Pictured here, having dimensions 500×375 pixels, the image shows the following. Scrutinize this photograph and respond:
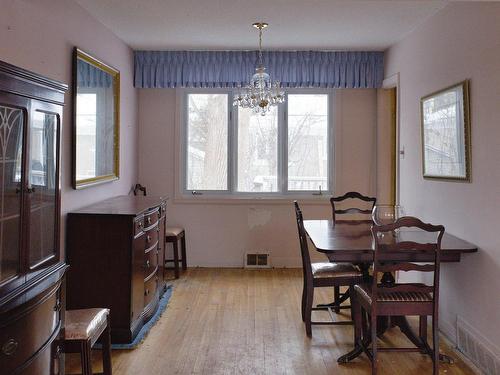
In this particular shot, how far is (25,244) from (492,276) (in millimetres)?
2659

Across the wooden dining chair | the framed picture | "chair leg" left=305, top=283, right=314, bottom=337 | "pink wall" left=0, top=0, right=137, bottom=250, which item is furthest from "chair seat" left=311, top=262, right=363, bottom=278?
"pink wall" left=0, top=0, right=137, bottom=250

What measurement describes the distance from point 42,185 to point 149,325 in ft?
6.68

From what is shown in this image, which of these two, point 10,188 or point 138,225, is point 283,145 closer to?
point 138,225

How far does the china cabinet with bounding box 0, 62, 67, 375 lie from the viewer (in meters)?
1.75

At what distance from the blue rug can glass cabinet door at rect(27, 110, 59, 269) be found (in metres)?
1.39

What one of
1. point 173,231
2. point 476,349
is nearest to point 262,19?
point 173,231

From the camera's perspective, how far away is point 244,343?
11.4 ft

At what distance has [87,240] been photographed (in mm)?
3395

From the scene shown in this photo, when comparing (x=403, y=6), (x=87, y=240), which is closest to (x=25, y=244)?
(x=87, y=240)

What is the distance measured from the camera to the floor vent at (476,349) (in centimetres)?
291

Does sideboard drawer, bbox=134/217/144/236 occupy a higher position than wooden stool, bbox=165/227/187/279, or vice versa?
sideboard drawer, bbox=134/217/144/236

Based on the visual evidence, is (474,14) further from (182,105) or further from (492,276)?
(182,105)

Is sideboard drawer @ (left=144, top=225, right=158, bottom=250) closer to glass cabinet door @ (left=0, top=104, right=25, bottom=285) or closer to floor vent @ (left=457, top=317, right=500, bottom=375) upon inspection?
glass cabinet door @ (left=0, top=104, right=25, bottom=285)

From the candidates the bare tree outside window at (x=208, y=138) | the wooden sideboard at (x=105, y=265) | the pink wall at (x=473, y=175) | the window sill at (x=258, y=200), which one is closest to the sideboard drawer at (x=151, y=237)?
the wooden sideboard at (x=105, y=265)
